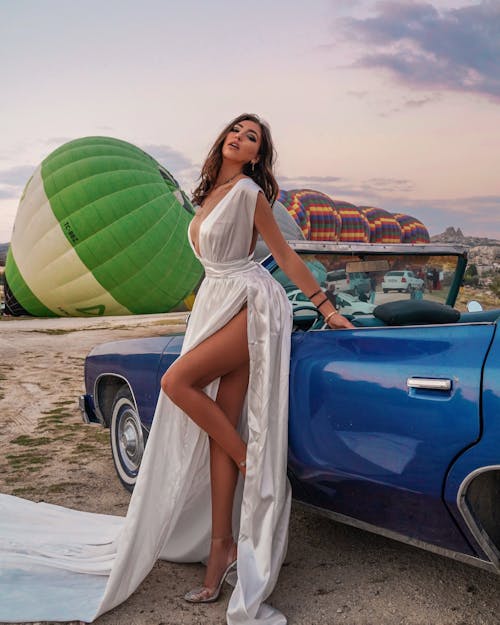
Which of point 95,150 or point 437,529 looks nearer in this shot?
point 437,529

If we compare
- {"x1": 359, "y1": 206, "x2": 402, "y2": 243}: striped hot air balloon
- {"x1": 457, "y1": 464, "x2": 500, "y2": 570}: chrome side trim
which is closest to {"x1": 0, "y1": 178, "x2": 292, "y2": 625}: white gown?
{"x1": 457, "y1": 464, "x2": 500, "y2": 570}: chrome side trim

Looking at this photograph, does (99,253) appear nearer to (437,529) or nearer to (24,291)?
(24,291)

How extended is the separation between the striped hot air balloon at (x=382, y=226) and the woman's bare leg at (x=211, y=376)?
53.2 m

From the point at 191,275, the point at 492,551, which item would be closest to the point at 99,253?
the point at 191,275

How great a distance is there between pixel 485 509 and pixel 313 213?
4327 cm

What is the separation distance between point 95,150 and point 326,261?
21148mm

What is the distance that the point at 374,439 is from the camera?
282 cm

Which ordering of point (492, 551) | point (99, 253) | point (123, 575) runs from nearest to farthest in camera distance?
point (492, 551)
point (123, 575)
point (99, 253)

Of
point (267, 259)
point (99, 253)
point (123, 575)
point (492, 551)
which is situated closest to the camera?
point (492, 551)

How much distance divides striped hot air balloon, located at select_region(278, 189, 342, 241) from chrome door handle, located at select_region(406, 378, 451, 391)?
40372 mm

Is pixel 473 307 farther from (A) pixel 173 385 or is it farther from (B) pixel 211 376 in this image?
(A) pixel 173 385

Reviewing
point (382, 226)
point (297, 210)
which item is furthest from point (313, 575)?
point (382, 226)

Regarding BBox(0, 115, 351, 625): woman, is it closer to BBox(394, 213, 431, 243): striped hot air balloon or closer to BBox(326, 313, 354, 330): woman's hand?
BBox(326, 313, 354, 330): woman's hand

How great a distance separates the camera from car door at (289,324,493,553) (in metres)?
2.59
